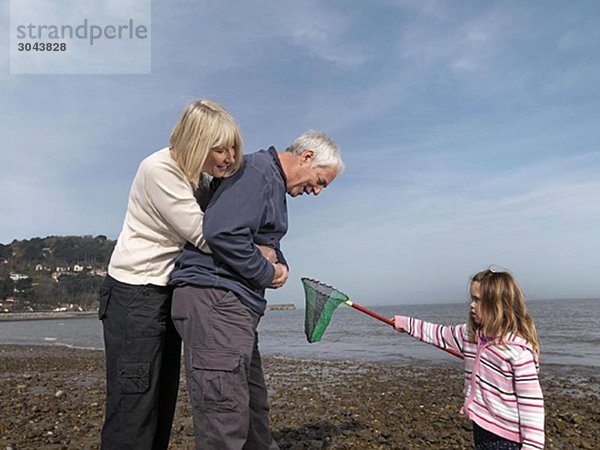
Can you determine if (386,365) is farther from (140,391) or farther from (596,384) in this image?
(140,391)

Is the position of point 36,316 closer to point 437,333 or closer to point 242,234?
point 437,333

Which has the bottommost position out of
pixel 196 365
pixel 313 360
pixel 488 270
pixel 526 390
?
pixel 313 360

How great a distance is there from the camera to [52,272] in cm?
12700

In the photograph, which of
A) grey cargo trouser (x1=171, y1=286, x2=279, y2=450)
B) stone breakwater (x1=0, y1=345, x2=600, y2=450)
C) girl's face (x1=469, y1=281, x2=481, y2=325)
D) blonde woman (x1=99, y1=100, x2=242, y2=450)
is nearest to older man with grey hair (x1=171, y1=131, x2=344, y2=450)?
grey cargo trouser (x1=171, y1=286, x2=279, y2=450)

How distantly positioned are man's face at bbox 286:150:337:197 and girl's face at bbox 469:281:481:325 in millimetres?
1228

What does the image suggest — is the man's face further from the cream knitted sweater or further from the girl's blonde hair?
the girl's blonde hair

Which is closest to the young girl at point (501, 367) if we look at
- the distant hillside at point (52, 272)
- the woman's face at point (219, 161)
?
the woman's face at point (219, 161)

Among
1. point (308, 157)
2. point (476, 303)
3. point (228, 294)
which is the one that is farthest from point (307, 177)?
point (476, 303)

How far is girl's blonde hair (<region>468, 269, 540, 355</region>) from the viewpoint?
319 centimetres

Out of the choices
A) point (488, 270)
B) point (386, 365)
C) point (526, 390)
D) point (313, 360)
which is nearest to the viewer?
point (526, 390)

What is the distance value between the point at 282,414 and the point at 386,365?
744cm

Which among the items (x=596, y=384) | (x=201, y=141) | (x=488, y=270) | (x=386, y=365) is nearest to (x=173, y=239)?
(x=201, y=141)

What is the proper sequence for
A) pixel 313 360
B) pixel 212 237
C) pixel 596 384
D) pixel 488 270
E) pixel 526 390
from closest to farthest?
pixel 212 237, pixel 526 390, pixel 488 270, pixel 596 384, pixel 313 360

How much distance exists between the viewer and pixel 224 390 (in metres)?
2.61
